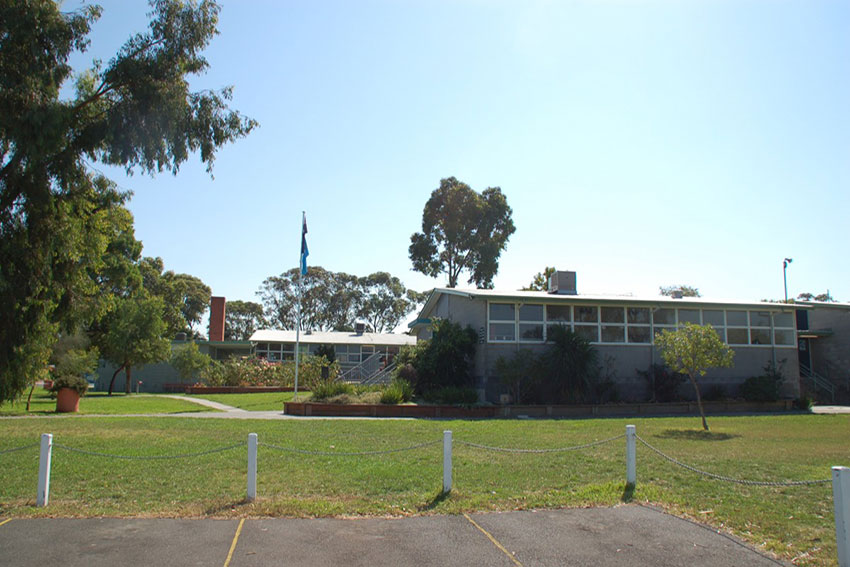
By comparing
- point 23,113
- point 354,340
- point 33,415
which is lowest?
point 33,415

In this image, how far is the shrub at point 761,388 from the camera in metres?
23.1

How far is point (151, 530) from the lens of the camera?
646 cm

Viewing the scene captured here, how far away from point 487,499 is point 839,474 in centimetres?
388

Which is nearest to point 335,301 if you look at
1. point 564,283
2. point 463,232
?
point 463,232

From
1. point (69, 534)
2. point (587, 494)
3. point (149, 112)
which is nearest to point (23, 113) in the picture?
point (149, 112)

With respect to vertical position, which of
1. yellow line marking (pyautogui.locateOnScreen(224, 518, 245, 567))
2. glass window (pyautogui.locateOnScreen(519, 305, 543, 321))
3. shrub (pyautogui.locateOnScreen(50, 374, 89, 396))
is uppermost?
glass window (pyautogui.locateOnScreen(519, 305, 543, 321))

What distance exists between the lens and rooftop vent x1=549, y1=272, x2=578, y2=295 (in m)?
25.9

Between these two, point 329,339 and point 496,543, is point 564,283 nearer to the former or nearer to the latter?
point 329,339

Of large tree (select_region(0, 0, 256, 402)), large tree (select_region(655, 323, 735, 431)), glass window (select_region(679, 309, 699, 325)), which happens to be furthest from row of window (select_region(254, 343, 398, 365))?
large tree (select_region(0, 0, 256, 402))

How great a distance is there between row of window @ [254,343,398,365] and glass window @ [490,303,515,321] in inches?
734

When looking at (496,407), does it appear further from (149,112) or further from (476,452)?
(149,112)

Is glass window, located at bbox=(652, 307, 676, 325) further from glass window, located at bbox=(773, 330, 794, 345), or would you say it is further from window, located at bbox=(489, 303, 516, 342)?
window, located at bbox=(489, 303, 516, 342)

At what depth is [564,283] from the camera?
26.1 meters

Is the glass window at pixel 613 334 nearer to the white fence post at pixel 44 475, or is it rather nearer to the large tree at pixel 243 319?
the white fence post at pixel 44 475
